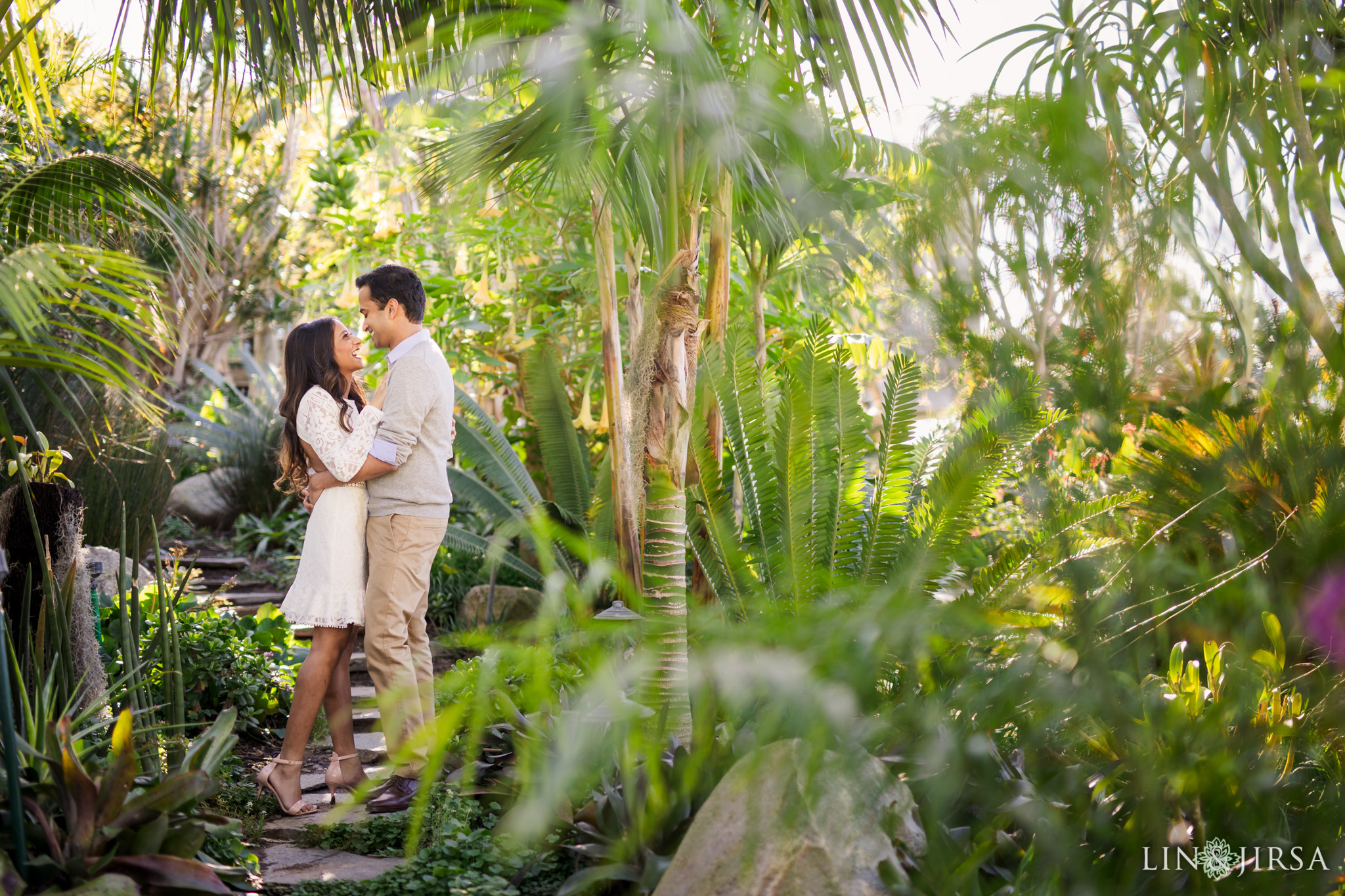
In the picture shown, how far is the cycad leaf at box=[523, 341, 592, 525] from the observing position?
18.3ft

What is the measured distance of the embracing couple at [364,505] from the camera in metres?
2.81

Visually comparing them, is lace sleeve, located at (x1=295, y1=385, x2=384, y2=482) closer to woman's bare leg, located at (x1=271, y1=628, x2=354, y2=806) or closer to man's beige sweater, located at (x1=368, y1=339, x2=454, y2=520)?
man's beige sweater, located at (x1=368, y1=339, x2=454, y2=520)

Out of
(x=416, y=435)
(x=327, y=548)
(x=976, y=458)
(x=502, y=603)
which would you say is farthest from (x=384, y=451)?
(x=502, y=603)

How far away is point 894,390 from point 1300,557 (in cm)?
244

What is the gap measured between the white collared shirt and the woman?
0.04 meters

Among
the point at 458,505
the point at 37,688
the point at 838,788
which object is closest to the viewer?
the point at 838,788

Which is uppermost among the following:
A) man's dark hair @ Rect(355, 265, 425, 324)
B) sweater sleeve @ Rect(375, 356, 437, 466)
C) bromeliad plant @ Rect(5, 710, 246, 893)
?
man's dark hair @ Rect(355, 265, 425, 324)

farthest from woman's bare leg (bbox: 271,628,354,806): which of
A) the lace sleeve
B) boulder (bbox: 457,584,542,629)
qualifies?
boulder (bbox: 457,584,542,629)

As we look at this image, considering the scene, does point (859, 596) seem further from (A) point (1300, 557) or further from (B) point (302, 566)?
(B) point (302, 566)

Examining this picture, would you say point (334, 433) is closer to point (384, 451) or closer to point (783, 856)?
point (384, 451)

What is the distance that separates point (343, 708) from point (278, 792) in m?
0.40

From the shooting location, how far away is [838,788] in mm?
732

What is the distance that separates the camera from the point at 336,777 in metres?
2.81

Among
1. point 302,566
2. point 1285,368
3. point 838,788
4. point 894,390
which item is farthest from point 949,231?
point 302,566
